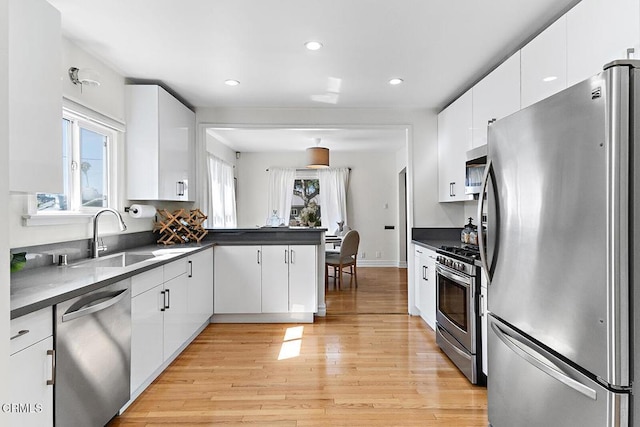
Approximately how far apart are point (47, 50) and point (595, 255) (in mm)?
2530

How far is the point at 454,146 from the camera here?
3.86 metres

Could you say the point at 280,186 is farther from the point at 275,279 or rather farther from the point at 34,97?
the point at 34,97

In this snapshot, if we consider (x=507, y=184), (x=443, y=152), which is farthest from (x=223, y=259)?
(x=507, y=184)

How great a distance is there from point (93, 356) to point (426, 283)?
9.79 feet

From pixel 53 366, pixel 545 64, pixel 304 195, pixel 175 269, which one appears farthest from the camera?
pixel 304 195

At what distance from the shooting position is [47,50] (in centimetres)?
188

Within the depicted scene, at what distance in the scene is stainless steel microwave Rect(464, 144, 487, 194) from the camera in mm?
3095

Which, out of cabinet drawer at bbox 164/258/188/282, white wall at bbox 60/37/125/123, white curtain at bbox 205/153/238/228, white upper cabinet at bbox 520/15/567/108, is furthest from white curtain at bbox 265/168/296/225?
white upper cabinet at bbox 520/15/567/108

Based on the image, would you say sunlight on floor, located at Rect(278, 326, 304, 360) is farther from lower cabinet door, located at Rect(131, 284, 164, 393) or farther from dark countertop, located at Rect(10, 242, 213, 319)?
dark countertop, located at Rect(10, 242, 213, 319)

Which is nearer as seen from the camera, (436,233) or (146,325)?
(146,325)

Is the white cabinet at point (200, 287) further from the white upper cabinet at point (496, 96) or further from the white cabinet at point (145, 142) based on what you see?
the white upper cabinet at point (496, 96)

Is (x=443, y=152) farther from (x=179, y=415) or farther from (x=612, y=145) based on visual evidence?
(x=179, y=415)

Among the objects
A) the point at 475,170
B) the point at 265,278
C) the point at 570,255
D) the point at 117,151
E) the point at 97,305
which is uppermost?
the point at 117,151

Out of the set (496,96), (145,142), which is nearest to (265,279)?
(145,142)
